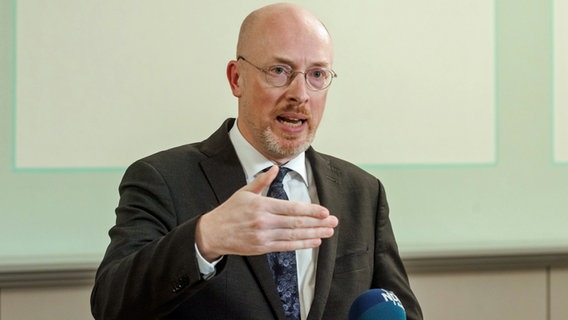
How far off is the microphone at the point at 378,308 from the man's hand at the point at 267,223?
23 cm

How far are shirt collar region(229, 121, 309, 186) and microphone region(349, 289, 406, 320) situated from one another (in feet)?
2.05

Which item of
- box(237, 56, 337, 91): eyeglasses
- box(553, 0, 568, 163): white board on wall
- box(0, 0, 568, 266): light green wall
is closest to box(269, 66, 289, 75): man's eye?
box(237, 56, 337, 91): eyeglasses

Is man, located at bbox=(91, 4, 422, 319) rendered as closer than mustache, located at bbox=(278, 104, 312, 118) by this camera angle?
Yes

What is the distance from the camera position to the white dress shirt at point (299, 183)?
93.1 inches

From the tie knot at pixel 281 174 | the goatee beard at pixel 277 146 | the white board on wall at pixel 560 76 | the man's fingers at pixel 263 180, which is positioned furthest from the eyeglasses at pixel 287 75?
the white board on wall at pixel 560 76

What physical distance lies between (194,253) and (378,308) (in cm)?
42

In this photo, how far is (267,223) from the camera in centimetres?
173

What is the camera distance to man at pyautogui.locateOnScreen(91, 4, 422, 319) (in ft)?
7.11

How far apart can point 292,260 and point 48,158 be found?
1020 millimetres

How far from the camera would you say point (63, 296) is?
2904 mm

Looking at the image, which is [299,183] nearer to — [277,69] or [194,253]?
[277,69]

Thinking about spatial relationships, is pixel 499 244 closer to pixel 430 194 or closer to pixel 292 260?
pixel 430 194

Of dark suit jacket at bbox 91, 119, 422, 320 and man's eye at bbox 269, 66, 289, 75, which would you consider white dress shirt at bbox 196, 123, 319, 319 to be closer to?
dark suit jacket at bbox 91, 119, 422, 320

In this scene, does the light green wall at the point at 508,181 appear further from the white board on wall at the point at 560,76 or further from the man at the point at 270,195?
the man at the point at 270,195
